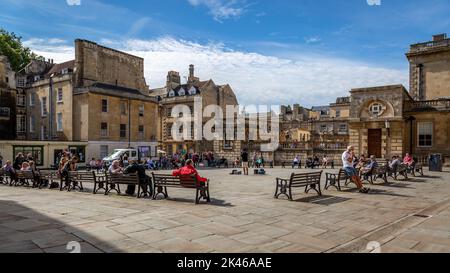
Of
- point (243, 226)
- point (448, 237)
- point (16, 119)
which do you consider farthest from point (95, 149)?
point (448, 237)

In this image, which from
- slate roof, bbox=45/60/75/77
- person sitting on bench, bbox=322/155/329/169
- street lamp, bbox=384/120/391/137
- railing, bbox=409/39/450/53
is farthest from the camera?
slate roof, bbox=45/60/75/77

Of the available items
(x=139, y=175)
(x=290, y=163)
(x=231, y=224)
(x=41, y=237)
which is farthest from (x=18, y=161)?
(x=290, y=163)

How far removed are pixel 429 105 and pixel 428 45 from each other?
8425mm

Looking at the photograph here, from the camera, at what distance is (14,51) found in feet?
148

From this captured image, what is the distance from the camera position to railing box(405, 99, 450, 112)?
83.4ft

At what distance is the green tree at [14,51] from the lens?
145 feet

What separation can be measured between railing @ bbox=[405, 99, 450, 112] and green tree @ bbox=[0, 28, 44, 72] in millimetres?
49181

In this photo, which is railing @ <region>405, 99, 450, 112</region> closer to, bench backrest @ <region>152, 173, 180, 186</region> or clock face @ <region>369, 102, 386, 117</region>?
clock face @ <region>369, 102, 386, 117</region>

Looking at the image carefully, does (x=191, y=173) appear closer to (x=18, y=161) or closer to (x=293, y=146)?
(x=18, y=161)

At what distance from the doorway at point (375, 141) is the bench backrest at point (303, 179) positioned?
18.0 m

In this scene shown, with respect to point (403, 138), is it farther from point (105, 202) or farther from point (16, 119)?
point (16, 119)

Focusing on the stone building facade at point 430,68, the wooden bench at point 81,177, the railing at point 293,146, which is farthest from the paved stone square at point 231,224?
the stone building facade at point 430,68

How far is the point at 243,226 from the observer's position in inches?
267

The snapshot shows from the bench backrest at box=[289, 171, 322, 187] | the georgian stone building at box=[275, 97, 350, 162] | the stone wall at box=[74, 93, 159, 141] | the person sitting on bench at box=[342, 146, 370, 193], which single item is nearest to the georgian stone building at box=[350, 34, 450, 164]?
the georgian stone building at box=[275, 97, 350, 162]
